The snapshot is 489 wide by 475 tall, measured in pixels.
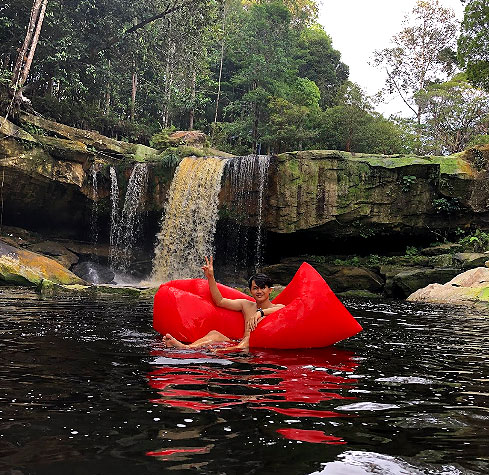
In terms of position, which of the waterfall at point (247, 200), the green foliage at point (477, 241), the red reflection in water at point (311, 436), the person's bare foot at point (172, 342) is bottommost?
the person's bare foot at point (172, 342)

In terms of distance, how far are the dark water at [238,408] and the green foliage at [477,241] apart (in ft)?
39.8

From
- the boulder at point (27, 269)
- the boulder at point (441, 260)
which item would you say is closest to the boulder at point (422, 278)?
the boulder at point (441, 260)

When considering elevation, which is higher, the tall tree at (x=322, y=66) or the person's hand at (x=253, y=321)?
the tall tree at (x=322, y=66)

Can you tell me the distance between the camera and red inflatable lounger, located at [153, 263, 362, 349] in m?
5.06

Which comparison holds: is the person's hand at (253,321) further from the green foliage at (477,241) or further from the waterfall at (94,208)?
the waterfall at (94,208)

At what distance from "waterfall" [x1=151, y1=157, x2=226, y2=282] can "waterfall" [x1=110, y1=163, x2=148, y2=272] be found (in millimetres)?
1348

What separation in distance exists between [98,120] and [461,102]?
57.3 feet

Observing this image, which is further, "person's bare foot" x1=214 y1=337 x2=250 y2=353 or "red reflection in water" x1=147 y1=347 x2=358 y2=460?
"person's bare foot" x1=214 y1=337 x2=250 y2=353

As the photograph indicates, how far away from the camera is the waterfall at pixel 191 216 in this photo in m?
18.7

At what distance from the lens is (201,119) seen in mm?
34219

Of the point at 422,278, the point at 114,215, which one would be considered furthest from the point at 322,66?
the point at 422,278

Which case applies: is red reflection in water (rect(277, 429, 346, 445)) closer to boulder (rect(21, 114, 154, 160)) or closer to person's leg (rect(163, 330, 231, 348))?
person's leg (rect(163, 330, 231, 348))

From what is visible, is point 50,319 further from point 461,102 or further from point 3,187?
point 461,102

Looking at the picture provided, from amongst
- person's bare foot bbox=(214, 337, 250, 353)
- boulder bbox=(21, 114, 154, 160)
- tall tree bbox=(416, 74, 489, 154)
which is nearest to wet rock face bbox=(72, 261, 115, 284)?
boulder bbox=(21, 114, 154, 160)
